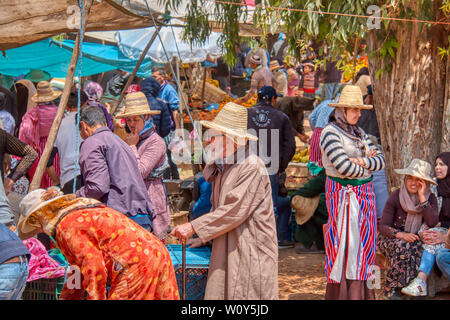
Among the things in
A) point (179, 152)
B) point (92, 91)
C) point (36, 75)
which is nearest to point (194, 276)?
point (92, 91)

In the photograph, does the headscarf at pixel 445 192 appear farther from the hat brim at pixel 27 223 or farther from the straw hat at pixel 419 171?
the hat brim at pixel 27 223

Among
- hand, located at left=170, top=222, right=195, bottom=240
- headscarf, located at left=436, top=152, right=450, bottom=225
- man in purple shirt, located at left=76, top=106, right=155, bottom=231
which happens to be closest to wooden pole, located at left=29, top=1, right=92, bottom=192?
man in purple shirt, located at left=76, top=106, right=155, bottom=231

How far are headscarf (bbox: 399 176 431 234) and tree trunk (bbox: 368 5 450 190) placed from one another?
869mm

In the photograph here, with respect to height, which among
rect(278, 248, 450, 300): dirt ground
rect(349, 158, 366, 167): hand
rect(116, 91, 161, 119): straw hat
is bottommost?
rect(278, 248, 450, 300): dirt ground

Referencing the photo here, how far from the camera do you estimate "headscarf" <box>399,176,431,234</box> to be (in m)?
5.98

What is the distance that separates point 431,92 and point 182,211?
3.47m

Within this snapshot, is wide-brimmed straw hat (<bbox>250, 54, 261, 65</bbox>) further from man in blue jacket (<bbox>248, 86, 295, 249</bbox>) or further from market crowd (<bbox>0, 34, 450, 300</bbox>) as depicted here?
man in blue jacket (<bbox>248, 86, 295, 249</bbox>)

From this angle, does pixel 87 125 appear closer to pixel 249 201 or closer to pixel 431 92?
pixel 249 201

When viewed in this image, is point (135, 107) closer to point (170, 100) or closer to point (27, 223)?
point (27, 223)

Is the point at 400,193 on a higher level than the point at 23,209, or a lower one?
lower
